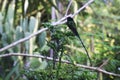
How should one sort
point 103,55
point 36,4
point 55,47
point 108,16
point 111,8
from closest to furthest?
point 55,47 < point 103,55 < point 36,4 < point 108,16 < point 111,8

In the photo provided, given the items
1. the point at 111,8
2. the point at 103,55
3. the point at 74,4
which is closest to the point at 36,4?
the point at 74,4

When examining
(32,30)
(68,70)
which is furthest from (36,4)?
(32,30)

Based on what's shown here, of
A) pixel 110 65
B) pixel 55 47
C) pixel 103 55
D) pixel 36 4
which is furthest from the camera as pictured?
pixel 36 4

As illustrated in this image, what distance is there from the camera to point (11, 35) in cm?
381

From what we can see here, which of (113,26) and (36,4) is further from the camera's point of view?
(113,26)

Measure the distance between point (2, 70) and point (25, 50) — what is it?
380mm

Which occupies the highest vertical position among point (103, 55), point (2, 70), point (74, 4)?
point (74, 4)

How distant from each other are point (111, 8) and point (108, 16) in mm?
801

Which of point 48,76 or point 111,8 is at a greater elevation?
point 111,8

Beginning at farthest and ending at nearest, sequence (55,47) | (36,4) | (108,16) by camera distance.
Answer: (108,16), (36,4), (55,47)

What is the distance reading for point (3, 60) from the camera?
375 cm

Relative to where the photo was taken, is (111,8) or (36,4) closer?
(36,4)

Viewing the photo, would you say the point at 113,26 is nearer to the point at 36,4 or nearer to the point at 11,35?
the point at 11,35

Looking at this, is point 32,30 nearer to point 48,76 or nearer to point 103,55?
point 103,55
